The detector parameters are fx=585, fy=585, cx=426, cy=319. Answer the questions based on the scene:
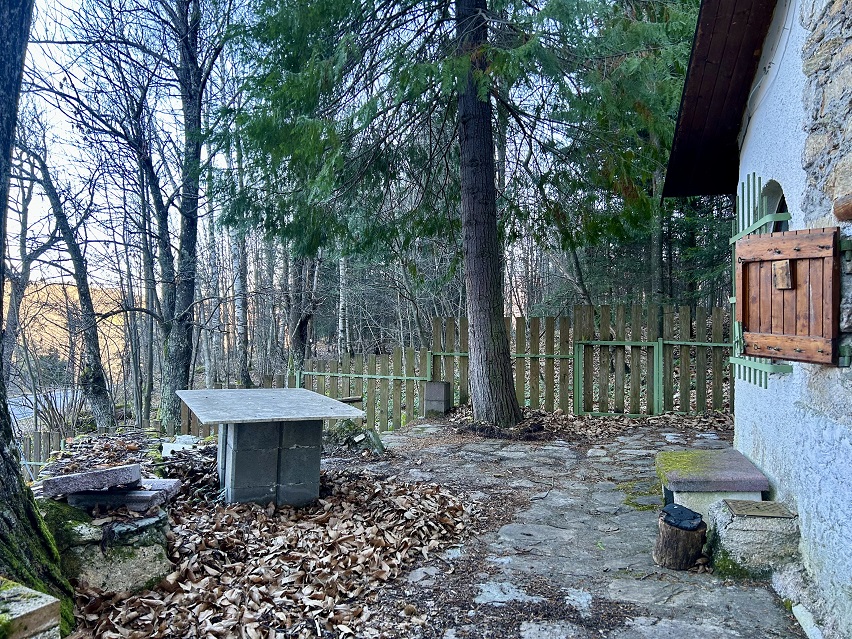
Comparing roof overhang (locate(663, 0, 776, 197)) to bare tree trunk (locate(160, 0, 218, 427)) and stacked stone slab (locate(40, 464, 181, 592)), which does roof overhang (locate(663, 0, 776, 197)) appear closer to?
stacked stone slab (locate(40, 464, 181, 592))

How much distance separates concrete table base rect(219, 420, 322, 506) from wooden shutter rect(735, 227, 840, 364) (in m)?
3.25

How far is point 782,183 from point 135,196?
1089cm

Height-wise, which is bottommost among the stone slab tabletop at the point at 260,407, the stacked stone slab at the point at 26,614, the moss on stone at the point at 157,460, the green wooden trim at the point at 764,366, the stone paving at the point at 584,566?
the stone paving at the point at 584,566

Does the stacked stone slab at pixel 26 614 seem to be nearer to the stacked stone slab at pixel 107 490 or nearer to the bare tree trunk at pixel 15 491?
the bare tree trunk at pixel 15 491

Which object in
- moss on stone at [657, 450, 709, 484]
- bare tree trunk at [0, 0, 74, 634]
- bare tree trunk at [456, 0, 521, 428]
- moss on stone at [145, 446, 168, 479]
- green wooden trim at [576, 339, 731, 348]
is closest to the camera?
bare tree trunk at [0, 0, 74, 634]

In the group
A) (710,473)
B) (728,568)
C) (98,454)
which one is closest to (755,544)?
(728,568)

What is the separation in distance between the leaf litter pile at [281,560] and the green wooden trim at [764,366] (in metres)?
2.39

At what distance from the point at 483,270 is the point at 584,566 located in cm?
492

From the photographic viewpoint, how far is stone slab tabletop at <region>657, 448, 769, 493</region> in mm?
3871

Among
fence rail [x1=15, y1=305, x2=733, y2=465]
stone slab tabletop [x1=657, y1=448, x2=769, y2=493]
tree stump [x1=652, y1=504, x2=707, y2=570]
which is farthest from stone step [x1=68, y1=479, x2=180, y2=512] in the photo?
fence rail [x1=15, y1=305, x2=733, y2=465]

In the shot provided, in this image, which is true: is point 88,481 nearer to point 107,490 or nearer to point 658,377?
point 107,490

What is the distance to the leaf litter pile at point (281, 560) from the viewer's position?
292 cm

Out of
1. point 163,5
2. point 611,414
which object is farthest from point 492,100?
point 163,5

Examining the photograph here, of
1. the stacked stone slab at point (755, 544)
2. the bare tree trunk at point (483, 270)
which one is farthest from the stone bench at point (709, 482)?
the bare tree trunk at point (483, 270)
